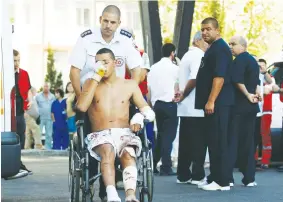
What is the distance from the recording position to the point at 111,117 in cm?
948

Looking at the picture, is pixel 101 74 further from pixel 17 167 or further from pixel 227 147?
pixel 227 147

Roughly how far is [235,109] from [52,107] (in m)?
12.2

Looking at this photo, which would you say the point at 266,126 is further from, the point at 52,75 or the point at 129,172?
the point at 52,75

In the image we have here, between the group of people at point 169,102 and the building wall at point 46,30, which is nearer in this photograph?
the group of people at point 169,102

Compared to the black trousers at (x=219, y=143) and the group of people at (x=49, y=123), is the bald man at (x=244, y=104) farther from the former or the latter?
the group of people at (x=49, y=123)

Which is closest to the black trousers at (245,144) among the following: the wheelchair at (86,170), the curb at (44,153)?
the wheelchair at (86,170)

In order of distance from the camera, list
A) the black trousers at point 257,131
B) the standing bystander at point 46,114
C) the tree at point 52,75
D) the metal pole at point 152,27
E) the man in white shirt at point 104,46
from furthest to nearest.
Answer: the tree at point 52,75, the standing bystander at point 46,114, the metal pole at point 152,27, the black trousers at point 257,131, the man in white shirt at point 104,46

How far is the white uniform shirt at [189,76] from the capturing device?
41.7 feet

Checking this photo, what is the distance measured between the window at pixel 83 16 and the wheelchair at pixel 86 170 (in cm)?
2978

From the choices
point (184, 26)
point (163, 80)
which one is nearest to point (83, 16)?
point (184, 26)

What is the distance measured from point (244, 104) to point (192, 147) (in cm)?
84

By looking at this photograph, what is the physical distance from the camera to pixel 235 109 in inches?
499

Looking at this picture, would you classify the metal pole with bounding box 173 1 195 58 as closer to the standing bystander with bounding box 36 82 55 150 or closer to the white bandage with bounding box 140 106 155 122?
the standing bystander with bounding box 36 82 55 150

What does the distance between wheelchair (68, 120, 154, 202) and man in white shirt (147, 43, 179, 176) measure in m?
5.17
